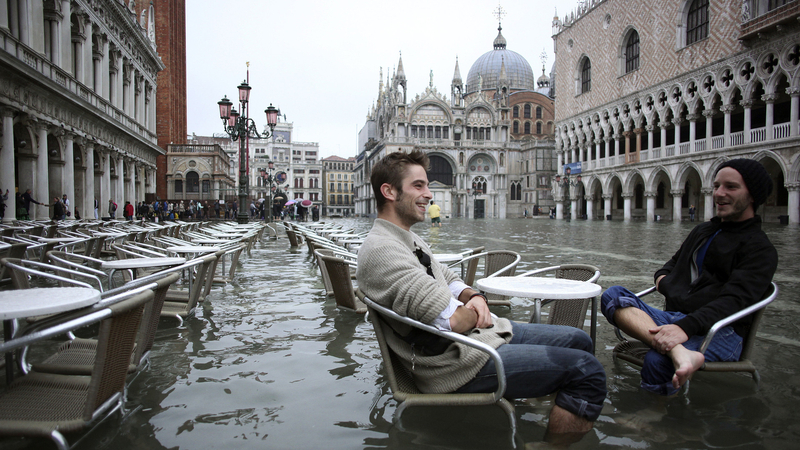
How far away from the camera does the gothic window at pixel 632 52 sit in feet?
123

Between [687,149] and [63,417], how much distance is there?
3647 centimetres

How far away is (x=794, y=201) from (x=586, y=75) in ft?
77.6

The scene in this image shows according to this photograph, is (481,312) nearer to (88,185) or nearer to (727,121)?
(88,185)

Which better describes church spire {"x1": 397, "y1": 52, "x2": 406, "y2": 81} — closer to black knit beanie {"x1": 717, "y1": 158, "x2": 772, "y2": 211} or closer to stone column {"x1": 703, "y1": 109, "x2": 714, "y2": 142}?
stone column {"x1": 703, "y1": 109, "x2": 714, "y2": 142}

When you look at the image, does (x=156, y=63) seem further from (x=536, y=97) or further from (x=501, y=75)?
(x=536, y=97)

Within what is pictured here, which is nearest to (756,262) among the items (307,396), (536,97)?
(307,396)

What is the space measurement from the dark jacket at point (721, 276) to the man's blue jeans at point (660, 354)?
0.27 ft

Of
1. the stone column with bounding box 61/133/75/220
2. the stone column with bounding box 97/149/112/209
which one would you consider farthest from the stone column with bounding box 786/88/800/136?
the stone column with bounding box 97/149/112/209

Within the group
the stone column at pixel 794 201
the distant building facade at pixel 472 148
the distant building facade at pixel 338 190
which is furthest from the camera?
the distant building facade at pixel 338 190

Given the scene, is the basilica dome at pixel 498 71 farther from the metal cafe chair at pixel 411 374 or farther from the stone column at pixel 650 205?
the metal cafe chair at pixel 411 374

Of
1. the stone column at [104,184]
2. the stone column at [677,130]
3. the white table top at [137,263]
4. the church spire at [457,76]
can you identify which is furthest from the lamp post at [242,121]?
the church spire at [457,76]

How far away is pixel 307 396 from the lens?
315cm

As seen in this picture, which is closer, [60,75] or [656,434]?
[656,434]

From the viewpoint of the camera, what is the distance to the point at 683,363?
2.53 meters
